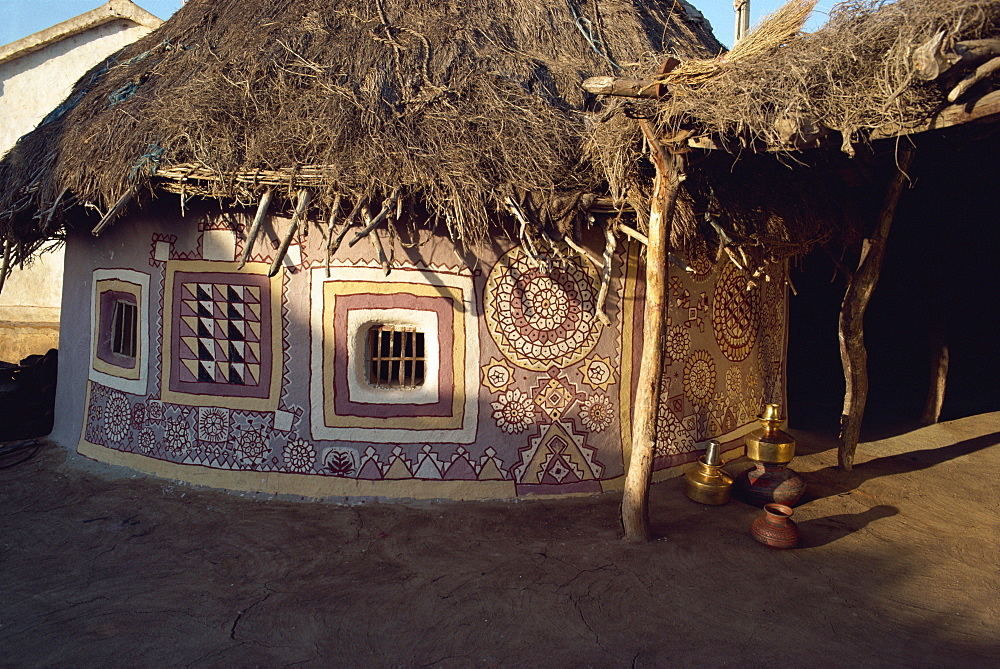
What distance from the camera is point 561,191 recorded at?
16.5ft

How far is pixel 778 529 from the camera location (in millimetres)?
4484

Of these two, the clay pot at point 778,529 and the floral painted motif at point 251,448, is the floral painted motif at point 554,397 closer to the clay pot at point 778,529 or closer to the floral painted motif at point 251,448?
the clay pot at point 778,529

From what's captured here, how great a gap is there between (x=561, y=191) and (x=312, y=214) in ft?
6.87

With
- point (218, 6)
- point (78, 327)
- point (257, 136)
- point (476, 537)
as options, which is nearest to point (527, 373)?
point (476, 537)

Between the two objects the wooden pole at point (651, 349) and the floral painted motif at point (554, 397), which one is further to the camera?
the floral painted motif at point (554, 397)

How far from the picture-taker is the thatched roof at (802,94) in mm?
3178

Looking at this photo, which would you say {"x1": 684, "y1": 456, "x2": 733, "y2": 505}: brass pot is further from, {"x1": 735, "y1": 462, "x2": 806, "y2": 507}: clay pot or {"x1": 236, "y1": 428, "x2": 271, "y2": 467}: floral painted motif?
{"x1": 236, "y1": 428, "x2": 271, "y2": 467}: floral painted motif

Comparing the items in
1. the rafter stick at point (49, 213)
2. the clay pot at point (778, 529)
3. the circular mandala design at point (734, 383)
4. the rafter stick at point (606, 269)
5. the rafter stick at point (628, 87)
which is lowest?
the clay pot at point (778, 529)

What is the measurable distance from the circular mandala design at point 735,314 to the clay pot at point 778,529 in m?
2.01

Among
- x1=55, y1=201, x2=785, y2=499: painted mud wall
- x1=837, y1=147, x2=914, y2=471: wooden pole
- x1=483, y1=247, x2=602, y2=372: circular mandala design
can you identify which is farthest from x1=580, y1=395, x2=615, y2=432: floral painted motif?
x1=837, y1=147, x2=914, y2=471: wooden pole

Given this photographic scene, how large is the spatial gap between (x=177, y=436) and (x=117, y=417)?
84cm

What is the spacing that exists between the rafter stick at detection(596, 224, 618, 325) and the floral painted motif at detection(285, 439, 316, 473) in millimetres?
2747

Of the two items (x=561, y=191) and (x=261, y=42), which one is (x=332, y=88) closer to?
(x=261, y=42)

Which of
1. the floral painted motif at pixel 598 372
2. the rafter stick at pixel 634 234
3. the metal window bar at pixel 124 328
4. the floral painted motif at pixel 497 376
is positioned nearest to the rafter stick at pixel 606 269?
the rafter stick at pixel 634 234
